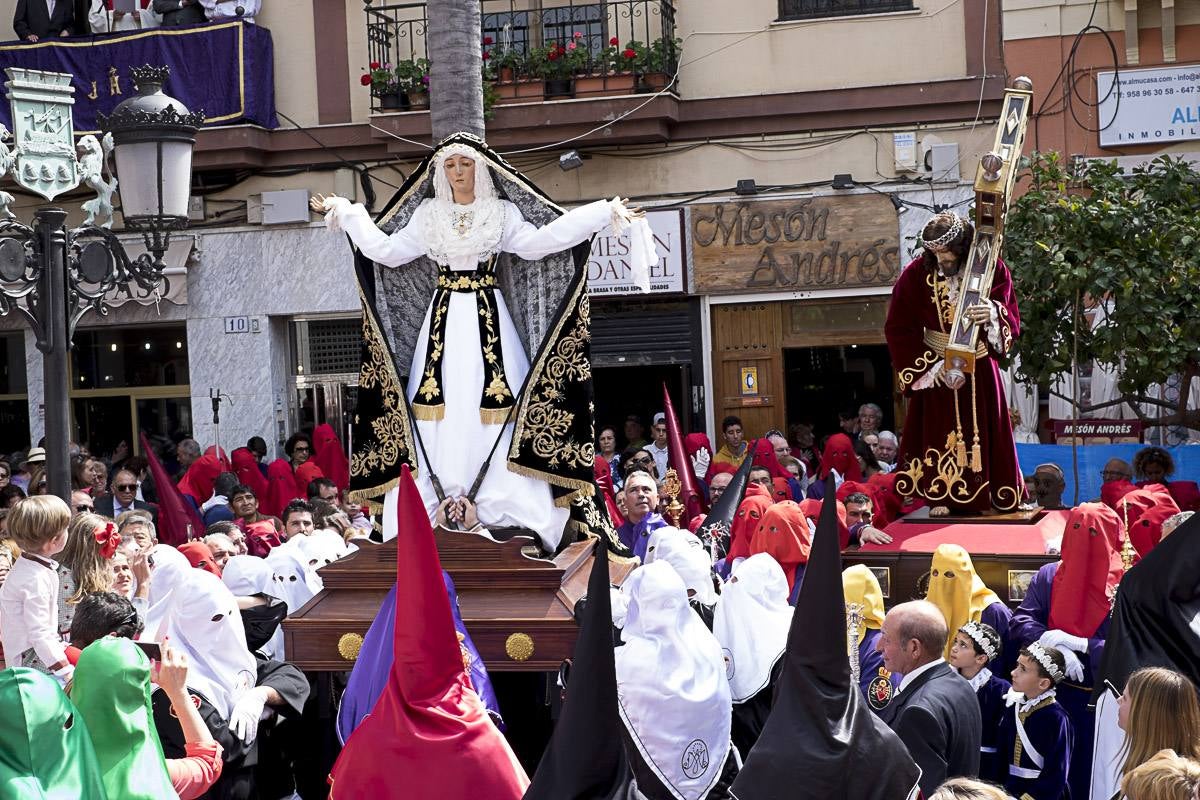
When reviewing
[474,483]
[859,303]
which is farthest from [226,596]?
[859,303]

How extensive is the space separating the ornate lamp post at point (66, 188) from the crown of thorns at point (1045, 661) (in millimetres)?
3955

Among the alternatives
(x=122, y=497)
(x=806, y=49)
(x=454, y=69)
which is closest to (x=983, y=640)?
(x=454, y=69)

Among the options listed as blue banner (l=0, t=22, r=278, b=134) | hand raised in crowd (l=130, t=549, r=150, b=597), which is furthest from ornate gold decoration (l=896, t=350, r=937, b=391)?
blue banner (l=0, t=22, r=278, b=134)

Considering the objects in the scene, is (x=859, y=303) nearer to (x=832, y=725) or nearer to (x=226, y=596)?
(x=226, y=596)

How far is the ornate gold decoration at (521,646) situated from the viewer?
6.66 meters

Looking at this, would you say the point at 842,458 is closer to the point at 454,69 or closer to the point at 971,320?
the point at 971,320

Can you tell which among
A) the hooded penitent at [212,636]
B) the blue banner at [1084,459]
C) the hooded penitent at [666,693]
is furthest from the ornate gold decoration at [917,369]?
the hooded penitent at [212,636]

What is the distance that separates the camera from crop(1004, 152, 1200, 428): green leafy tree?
10641mm

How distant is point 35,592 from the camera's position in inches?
220

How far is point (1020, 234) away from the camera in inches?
437

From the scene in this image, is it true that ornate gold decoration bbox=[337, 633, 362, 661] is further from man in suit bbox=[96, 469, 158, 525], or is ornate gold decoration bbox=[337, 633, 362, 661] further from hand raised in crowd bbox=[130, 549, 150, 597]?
man in suit bbox=[96, 469, 158, 525]

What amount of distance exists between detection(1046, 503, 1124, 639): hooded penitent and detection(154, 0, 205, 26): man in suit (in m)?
11.9

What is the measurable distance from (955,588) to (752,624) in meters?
0.82

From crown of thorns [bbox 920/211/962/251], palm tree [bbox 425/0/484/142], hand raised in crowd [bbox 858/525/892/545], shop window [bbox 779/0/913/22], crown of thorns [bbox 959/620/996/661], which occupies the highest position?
shop window [bbox 779/0/913/22]
